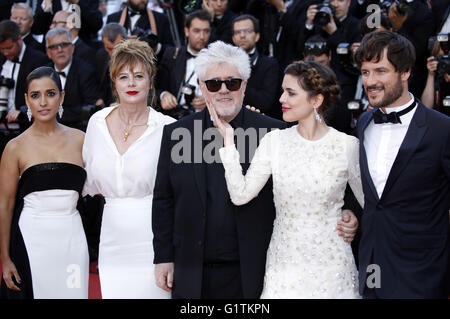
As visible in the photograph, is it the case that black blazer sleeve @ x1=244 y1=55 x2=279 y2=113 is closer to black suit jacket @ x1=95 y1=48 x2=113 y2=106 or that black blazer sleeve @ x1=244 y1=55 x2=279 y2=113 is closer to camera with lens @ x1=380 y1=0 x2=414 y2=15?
camera with lens @ x1=380 y1=0 x2=414 y2=15

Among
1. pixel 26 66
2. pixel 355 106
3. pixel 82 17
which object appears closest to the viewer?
pixel 355 106

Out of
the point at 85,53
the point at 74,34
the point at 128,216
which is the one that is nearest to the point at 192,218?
the point at 128,216

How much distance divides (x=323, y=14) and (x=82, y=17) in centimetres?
271

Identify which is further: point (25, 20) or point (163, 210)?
point (25, 20)

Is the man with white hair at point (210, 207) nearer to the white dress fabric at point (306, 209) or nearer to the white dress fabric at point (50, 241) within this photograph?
the white dress fabric at point (306, 209)

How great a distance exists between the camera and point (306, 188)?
2.82m

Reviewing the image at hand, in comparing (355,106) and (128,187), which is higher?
(355,106)

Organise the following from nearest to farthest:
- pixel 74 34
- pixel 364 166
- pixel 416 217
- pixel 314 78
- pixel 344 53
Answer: pixel 416 217
pixel 364 166
pixel 314 78
pixel 344 53
pixel 74 34

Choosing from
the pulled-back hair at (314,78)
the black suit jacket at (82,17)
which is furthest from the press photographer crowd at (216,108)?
the black suit jacket at (82,17)

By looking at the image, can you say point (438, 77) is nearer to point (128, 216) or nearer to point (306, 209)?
point (306, 209)

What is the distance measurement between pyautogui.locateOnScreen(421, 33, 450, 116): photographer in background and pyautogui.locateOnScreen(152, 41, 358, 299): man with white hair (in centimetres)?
197

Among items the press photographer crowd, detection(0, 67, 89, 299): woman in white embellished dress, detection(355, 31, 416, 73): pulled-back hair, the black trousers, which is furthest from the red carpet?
detection(355, 31, 416, 73): pulled-back hair

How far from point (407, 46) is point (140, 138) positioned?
1436 mm
